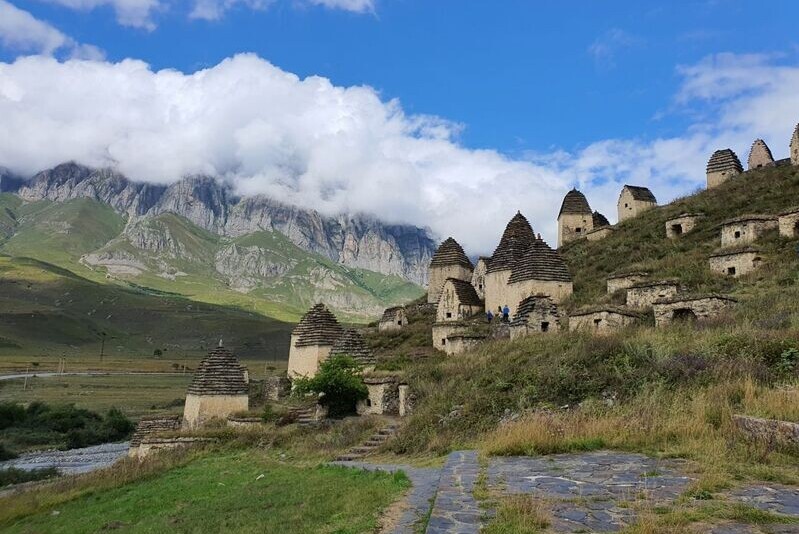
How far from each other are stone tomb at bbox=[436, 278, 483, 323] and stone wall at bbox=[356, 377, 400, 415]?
485 inches

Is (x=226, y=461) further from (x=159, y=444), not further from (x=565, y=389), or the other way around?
(x=565, y=389)

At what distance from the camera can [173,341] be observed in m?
142

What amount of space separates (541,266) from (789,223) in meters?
11.1

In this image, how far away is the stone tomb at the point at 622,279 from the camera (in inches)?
1142

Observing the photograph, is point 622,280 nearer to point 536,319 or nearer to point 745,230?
point 745,230

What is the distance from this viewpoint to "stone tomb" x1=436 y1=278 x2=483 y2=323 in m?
36.2

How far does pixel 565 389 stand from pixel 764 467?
22.9 ft

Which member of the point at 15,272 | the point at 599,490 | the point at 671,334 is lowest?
the point at 599,490

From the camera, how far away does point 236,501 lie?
12633mm

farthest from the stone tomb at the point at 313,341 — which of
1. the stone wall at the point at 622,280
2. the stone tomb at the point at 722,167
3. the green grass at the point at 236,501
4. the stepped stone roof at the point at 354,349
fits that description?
the stone tomb at the point at 722,167

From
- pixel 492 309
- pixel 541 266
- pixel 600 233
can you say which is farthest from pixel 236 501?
pixel 600 233

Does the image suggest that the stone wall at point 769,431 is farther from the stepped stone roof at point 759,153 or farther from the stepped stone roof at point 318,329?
the stepped stone roof at point 759,153

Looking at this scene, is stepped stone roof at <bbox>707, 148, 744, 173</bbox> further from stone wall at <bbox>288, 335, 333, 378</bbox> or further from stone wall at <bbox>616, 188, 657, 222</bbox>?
stone wall at <bbox>288, 335, 333, 378</bbox>

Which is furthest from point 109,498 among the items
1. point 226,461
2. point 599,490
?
point 599,490
